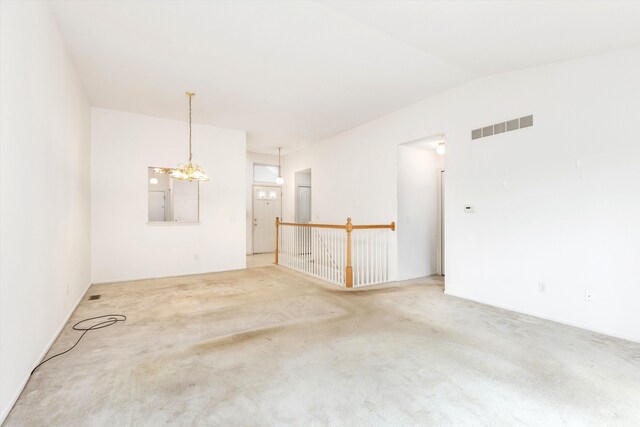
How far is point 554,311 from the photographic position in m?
3.42

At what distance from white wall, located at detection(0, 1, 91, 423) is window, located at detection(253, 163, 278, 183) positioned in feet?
18.5

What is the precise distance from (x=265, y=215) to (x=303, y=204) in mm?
1259

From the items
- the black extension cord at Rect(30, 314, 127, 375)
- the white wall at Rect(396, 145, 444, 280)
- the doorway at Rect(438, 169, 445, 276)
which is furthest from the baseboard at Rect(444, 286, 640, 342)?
the black extension cord at Rect(30, 314, 127, 375)

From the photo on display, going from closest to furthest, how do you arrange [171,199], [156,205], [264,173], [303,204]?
1. [156,205]
2. [171,199]
3. [303,204]
4. [264,173]

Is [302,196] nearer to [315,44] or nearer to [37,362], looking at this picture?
[315,44]

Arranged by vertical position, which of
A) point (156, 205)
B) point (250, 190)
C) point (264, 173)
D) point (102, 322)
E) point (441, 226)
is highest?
point (264, 173)

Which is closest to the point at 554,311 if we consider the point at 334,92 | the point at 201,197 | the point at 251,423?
the point at 251,423

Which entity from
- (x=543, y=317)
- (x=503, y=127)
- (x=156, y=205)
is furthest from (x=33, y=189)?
(x=543, y=317)

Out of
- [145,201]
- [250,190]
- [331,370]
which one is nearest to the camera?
[331,370]

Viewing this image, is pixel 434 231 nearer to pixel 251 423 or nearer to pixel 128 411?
pixel 251 423

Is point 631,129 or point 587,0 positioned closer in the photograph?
point 587,0

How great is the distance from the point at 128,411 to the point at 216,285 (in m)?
3.34

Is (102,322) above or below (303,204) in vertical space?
below

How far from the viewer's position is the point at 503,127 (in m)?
3.88
